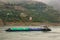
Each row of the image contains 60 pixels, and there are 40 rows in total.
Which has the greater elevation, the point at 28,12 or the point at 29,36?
the point at 28,12

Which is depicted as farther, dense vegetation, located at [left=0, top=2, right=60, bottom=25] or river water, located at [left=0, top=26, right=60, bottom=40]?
dense vegetation, located at [left=0, top=2, right=60, bottom=25]

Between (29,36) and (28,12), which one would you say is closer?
(29,36)

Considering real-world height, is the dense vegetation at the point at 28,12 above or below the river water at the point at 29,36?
above

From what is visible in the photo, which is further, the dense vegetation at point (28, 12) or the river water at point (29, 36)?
the dense vegetation at point (28, 12)

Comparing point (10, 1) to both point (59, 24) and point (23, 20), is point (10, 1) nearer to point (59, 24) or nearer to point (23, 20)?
point (23, 20)

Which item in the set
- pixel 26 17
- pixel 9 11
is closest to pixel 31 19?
pixel 26 17

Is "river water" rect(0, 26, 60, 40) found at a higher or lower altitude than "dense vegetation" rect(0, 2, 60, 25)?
lower

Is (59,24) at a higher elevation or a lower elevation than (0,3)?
lower
